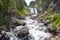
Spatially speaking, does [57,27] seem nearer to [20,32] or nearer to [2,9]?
[20,32]

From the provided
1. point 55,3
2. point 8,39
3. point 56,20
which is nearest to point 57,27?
point 56,20

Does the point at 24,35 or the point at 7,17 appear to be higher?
the point at 7,17

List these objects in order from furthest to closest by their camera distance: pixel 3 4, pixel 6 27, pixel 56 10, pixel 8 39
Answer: pixel 56 10 < pixel 3 4 < pixel 6 27 < pixel 8 39

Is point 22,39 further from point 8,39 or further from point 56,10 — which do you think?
point 56,10

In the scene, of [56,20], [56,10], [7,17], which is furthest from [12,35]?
[56,10]

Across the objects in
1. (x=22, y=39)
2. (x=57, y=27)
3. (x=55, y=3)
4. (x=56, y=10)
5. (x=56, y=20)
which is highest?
(x=55, y=3)

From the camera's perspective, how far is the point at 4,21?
4222cm

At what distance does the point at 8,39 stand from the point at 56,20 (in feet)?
52.1

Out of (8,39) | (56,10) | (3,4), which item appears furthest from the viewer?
(56,10)

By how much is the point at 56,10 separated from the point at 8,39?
27.9 meters

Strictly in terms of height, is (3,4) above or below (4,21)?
above

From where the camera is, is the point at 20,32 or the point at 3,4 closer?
the point at 20,32

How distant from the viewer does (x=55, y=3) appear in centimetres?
6122

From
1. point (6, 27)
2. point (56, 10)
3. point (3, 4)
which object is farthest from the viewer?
point (56, 10)
